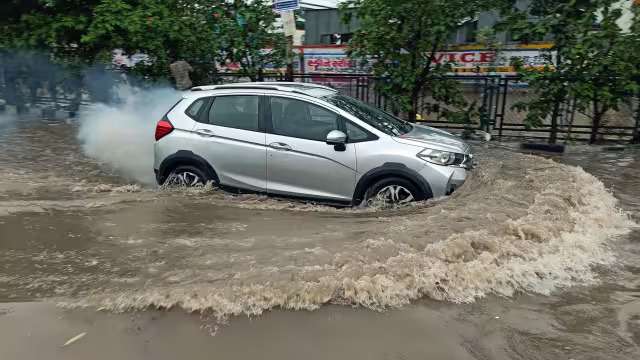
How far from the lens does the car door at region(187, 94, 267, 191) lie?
6.18 metres

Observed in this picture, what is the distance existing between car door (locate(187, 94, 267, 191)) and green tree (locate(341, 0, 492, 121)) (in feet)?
15.1

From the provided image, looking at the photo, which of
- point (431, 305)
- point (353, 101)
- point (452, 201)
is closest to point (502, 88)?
point (353, 101)

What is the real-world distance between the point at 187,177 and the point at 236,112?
3.27ft

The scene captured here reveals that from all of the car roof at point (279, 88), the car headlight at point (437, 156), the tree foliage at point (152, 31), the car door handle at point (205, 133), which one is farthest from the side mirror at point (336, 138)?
the tree foliage at point (152, 31)

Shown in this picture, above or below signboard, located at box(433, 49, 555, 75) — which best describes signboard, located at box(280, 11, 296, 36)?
above

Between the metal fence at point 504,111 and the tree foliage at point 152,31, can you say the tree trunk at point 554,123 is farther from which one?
the tree foliage at point 152,31

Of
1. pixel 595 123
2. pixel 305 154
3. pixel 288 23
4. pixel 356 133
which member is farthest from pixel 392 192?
pixel 288 23

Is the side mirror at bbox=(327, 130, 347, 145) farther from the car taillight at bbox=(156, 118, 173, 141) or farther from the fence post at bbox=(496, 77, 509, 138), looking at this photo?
the fence post at bbox=(496, 77, 509, 138)

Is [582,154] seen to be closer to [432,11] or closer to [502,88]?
[502,88]

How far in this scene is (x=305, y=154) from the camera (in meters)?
5.93

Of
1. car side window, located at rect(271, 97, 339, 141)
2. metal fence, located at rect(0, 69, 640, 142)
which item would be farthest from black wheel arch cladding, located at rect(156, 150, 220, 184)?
metal fence, located at rect(0, 69, 640, 142)

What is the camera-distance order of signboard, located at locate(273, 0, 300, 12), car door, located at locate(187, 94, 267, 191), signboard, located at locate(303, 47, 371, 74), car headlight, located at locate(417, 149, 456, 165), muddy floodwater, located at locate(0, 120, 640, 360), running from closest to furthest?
muddy floodwater, located at locate(0, 120, 640, 360), car headlight, located at locate(417, 149, 456, 165), car door, located at locate(187, 94, 267, 191), signboard, located at locate(273, 0, 300, 12), signboard, located at locate(303, 47, 371, 74)

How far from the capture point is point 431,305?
11.8 feet

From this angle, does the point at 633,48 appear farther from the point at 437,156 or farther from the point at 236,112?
the point at 236,112
